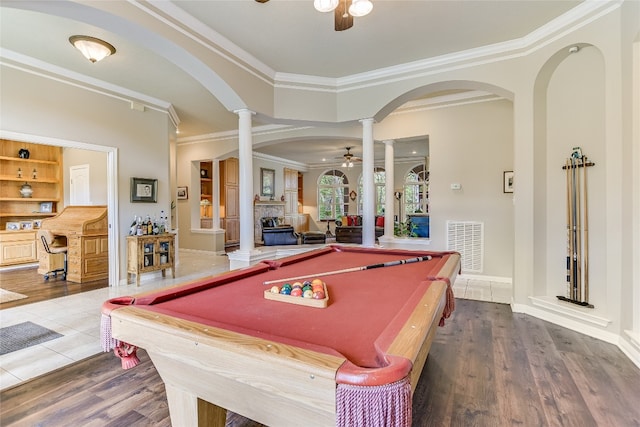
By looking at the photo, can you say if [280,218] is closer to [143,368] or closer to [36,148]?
[36,148]

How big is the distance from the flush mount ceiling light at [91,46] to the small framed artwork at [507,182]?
5404 millimetres

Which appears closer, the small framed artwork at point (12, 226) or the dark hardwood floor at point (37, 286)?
the dark hardwood floor at point (37, 286)

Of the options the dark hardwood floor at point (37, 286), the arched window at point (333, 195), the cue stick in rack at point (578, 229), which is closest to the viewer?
the cue stick in rack at point (578, 229)

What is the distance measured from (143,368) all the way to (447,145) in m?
4.99

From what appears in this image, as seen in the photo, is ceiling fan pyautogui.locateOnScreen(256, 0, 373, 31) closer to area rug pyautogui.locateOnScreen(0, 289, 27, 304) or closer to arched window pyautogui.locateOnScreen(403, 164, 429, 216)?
area rug pyautogui.locateOnScreen(0, 289, 27, 304)

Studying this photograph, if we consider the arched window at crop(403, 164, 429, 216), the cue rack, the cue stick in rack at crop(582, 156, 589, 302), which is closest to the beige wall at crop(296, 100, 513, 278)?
the cue rack

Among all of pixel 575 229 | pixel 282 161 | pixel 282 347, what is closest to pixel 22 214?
pixel 282 161

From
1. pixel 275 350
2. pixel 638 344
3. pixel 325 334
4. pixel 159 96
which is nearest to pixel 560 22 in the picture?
pixel 638 344

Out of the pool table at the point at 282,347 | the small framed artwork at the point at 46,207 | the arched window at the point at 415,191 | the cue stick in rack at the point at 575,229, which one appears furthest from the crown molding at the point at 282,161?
the pool table at the point at 282,347

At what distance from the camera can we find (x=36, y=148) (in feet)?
21.4

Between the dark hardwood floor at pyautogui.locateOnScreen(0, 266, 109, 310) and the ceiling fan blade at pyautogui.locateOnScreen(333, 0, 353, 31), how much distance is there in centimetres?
481

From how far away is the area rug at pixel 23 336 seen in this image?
2656 mm

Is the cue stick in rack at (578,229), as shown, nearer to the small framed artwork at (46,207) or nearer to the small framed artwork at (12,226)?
the small framed artwork at (12,226)

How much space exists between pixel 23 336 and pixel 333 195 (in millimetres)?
10192
